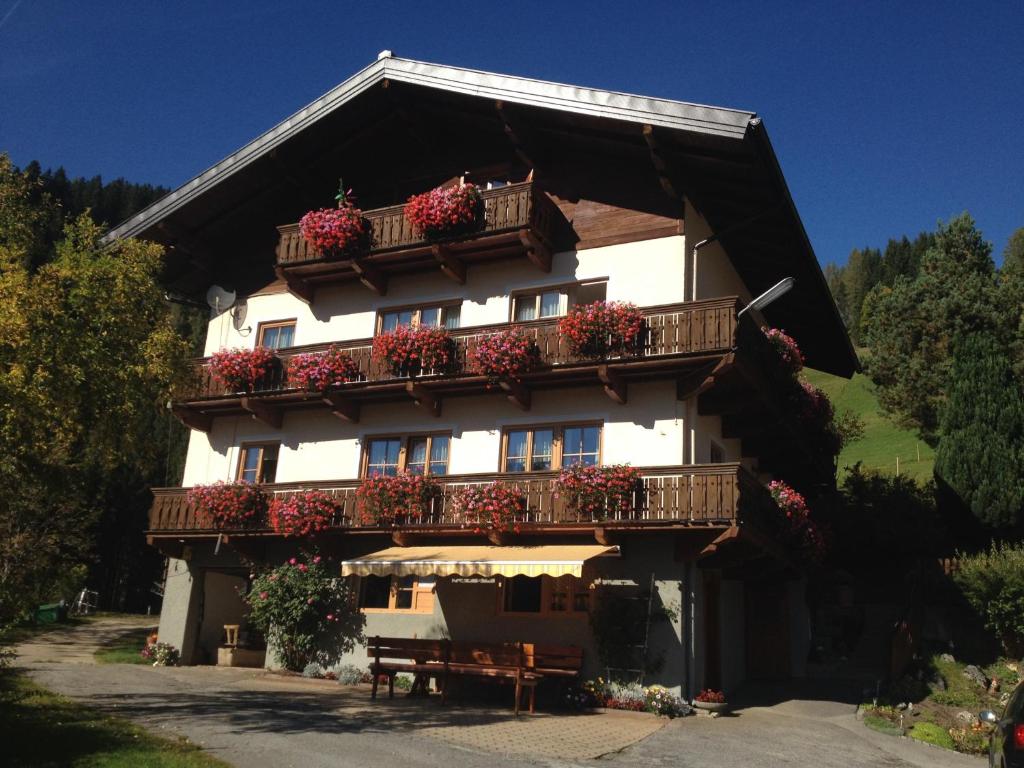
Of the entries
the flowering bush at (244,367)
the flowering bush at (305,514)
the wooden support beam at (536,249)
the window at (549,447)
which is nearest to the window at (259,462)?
the flowering bush at (244,367)

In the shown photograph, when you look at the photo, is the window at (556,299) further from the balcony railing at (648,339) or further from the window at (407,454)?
the window at (407,454)

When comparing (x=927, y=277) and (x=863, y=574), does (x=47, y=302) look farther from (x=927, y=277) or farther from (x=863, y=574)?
(x=927, y=277)

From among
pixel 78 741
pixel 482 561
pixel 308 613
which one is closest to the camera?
pixel 78 741

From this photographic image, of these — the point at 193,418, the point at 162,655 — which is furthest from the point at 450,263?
the point at 162,655

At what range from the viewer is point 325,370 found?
70.3 ft

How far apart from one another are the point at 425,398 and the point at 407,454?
1637mm

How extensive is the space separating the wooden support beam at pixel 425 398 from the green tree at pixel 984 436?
49.9 ft

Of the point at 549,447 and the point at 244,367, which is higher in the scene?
the point at 244,367

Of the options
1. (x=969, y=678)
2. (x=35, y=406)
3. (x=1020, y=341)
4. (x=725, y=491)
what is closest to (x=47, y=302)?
(x=35, y=406)

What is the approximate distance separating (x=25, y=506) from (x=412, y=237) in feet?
34.2

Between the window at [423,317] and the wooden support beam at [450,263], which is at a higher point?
the wooden support beam at [450,263]

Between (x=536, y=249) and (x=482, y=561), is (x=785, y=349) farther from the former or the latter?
(x=482, y=561)

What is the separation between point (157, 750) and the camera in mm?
10555

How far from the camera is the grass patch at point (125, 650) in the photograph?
73.4 ft
